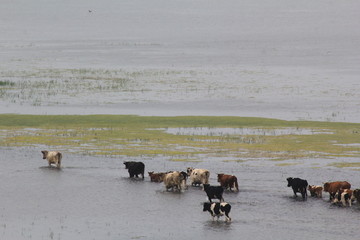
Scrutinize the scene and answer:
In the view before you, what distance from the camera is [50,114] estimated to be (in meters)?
66.6

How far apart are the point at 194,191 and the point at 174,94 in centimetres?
4585

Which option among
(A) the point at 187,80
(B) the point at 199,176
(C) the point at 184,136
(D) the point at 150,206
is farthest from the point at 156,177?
(A) the point at 187,80

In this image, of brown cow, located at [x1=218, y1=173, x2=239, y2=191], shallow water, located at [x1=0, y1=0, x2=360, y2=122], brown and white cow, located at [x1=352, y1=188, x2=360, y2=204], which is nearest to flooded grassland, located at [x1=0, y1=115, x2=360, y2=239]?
brown and white cow, located at [x1=352, y1=188, x2=360, y2=204]

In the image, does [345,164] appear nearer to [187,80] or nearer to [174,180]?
[174,180]

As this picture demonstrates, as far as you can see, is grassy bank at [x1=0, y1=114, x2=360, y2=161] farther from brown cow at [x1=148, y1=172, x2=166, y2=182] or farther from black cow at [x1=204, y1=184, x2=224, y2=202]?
black cow at [x1=204, y1=184, x2=224, y2=202]

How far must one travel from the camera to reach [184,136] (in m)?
54.2

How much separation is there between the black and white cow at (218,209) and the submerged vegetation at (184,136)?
44.0ft

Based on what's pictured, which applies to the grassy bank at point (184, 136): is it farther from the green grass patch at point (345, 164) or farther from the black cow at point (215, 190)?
the black cow at point (215, 190)

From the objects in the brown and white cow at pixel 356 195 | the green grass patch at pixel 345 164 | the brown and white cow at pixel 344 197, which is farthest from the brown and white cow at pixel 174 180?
the green grass patch at pixel 345 164

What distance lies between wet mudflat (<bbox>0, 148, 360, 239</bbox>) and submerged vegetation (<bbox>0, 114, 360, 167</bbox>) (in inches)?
130

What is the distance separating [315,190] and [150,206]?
7024 millimetres

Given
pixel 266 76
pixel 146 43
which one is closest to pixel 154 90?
pixel 266 76

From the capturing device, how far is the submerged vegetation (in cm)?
4831

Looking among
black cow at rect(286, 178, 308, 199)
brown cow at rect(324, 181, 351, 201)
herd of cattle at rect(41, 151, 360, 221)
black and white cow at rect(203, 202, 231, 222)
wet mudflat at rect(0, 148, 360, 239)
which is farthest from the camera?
black cow at rect(286, 178, 308, 199)
